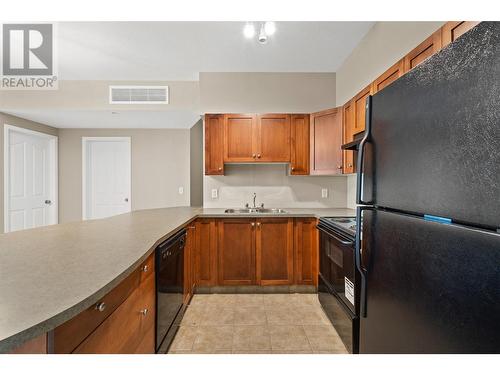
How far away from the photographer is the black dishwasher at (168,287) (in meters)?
1.65

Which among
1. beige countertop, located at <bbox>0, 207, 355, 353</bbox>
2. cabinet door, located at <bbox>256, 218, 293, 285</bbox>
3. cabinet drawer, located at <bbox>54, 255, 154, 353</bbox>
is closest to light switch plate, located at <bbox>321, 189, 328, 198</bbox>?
cabinet door, located at <bbox>256, 218, 293, 285</bbox>

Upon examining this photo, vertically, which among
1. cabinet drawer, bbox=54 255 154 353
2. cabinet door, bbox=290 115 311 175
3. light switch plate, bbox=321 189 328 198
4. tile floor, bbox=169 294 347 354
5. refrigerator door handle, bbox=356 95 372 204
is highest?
cabinet door, bbox=290 115 311 175

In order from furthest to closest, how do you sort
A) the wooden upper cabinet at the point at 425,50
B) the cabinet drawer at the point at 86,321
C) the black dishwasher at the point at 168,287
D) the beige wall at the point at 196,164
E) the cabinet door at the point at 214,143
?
the beige wall at the point at 196,164 → the cabinet door at the point at 214,143 → the black dishwasher at the point at 168,287 → the wooden upper cabinet at the point at 425,50 → the cabinet drawer at the point at 86,321

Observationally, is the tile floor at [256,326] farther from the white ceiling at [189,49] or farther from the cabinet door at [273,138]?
the white ceiling at [189,49]

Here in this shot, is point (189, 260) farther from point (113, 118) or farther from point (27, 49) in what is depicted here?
point (27, 49)

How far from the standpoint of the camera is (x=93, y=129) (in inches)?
190

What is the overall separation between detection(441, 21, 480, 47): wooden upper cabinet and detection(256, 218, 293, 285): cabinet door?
207 cm

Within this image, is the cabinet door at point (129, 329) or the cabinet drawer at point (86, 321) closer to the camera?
the cabinet drawer at point (86, 321)

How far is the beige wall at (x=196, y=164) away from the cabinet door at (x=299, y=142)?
172 cm

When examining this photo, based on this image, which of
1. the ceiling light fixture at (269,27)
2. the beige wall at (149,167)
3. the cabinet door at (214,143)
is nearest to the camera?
the ceiling light fixture at (269,27)

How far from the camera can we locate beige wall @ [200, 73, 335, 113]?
355 cm

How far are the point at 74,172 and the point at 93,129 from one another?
862 millimetres

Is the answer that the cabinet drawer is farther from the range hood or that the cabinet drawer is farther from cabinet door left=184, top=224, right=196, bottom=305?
the range hood

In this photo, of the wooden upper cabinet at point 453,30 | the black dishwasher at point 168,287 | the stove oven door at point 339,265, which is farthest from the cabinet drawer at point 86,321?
the wooden upper cabinet at point 453,30
